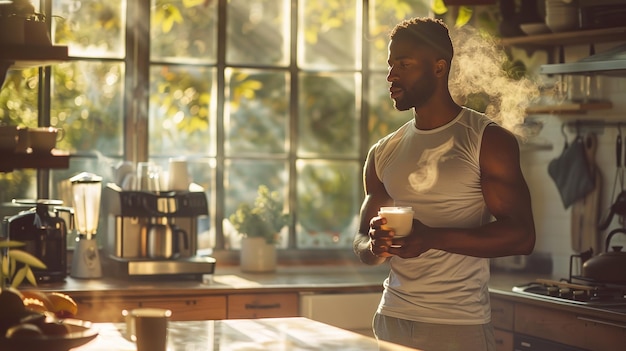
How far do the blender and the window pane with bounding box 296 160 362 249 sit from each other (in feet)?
3.60

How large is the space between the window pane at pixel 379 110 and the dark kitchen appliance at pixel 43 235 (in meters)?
1.69

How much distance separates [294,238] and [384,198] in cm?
185

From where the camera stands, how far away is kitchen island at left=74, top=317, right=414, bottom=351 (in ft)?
8.09

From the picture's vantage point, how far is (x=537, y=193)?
16.6 ft

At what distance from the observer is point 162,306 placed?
4113 mm

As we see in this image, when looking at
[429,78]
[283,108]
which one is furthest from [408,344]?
[283,108]

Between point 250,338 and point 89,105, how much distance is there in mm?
2473

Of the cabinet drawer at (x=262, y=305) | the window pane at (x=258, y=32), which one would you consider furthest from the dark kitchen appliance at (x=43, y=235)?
the window pane at (x=258, y=32)

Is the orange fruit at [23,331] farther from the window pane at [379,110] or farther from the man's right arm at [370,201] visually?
the window pane at [379,110]

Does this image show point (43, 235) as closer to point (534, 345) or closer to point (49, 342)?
point (534, 345)

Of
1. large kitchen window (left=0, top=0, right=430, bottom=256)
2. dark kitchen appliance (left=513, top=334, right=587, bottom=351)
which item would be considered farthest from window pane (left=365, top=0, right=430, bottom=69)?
dark kitchen appliance (left=513, top=334, right=587, bottom=351)

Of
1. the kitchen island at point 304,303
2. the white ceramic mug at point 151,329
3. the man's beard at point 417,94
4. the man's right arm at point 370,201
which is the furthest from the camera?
the kitchen island at point 304,303

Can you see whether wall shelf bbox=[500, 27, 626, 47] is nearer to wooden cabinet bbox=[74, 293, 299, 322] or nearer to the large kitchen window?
the large kitchen window

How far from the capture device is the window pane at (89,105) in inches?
186
